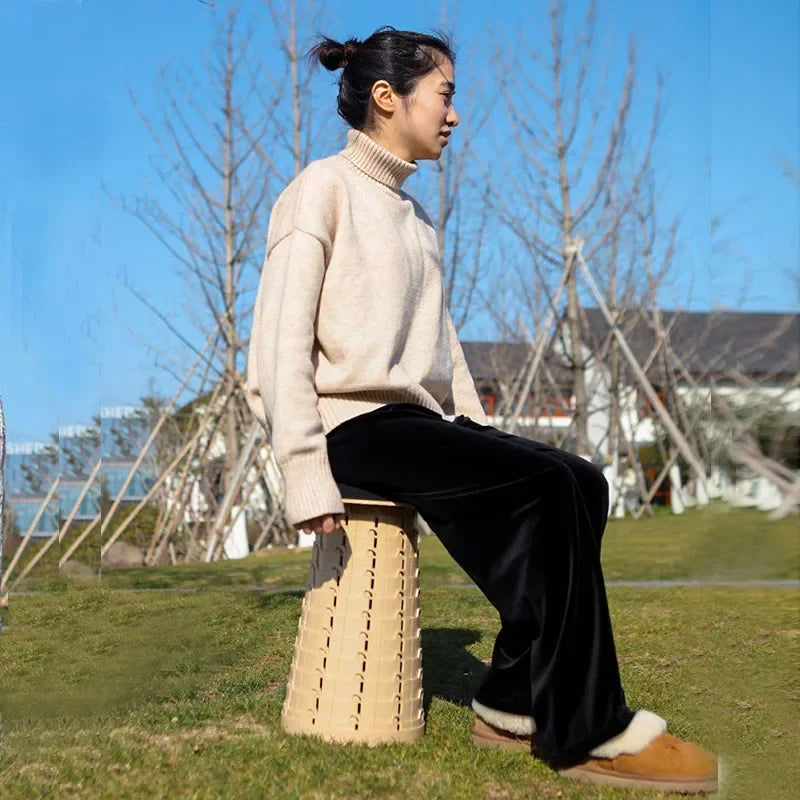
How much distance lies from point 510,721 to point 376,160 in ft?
3.13

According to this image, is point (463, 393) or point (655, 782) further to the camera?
point (463, 393)

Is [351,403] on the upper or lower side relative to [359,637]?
upper

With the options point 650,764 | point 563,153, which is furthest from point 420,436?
point 563,153

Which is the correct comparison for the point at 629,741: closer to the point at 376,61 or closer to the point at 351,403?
the point at 351,403

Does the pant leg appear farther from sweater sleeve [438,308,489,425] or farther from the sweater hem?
sweater sleeve [438,308,489,425]

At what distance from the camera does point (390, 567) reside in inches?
66.3

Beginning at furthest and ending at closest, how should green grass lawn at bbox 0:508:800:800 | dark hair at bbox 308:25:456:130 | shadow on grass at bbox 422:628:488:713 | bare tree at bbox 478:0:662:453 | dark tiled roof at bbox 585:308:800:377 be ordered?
1. bare tree at bbox 478:0:662:453
2. shadow on grass at bbox 422:628:488:713
3. dark hair at bbox 308:25:456:130
4. green grass lawn at bbox 0:508:800:800
5. dark tiled roof at bbox 585:308:800:377

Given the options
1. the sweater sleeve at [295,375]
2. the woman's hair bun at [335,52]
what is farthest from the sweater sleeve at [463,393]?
the woman's hair bun at [335,52]

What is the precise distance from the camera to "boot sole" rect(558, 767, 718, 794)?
4.58ft

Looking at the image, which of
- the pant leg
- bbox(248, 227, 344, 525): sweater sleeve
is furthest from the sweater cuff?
the pant leg

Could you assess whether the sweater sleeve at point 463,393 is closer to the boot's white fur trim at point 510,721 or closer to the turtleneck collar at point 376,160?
the turtleneck collar at point 376,160

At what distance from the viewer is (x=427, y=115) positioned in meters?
1.78

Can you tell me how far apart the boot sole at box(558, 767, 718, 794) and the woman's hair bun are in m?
1.24

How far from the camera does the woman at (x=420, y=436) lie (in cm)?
143
